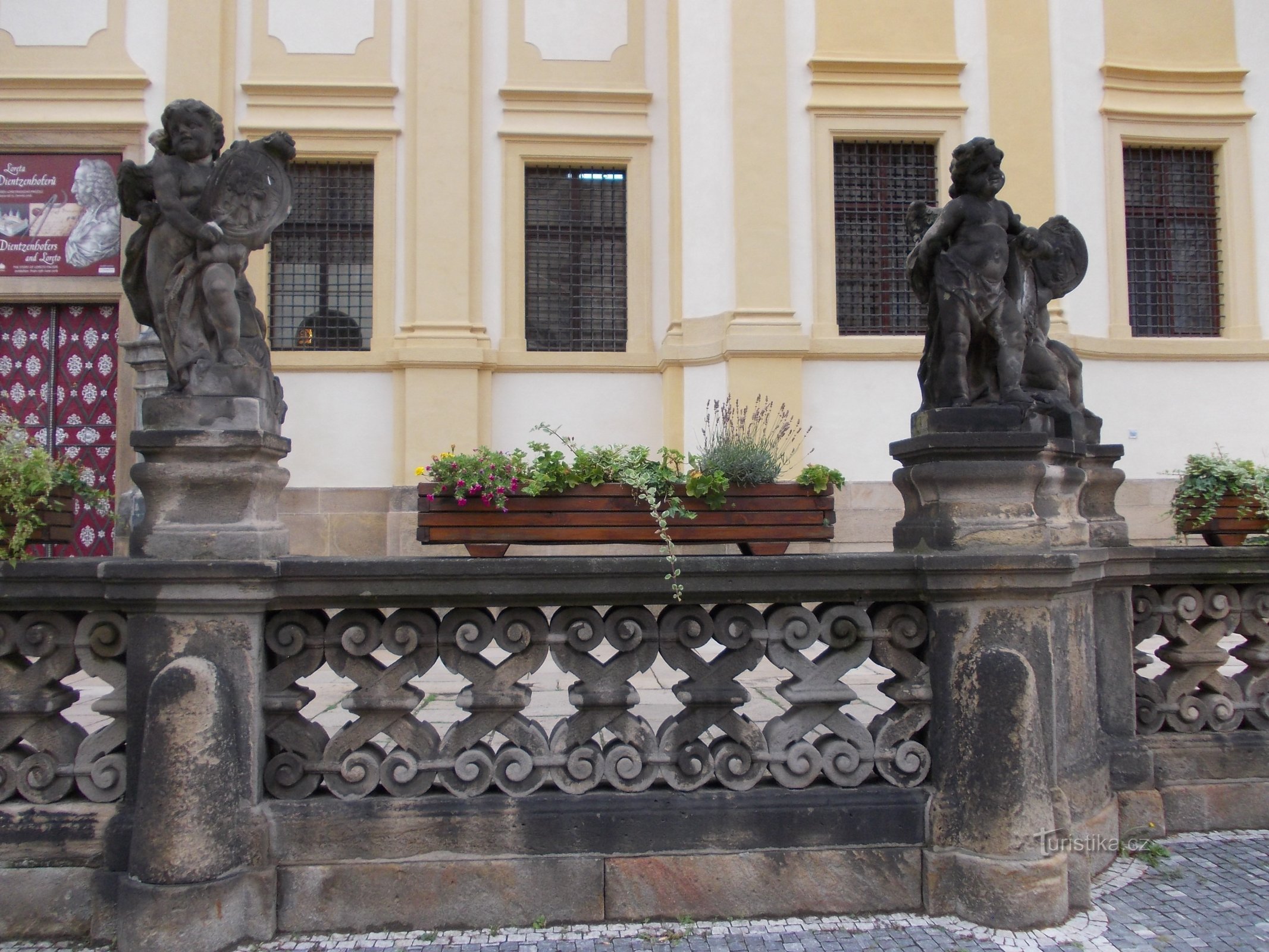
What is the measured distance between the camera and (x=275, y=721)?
312 centimetres

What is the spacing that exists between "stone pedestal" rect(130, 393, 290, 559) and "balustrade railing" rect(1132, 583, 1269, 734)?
3.68 metres

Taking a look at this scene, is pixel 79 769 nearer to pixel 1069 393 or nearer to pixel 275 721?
pixel 275 721

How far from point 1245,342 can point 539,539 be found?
10442 mm

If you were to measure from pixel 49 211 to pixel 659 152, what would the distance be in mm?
7318

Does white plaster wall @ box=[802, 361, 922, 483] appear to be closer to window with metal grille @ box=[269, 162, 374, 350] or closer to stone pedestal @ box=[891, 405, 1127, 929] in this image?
window with metal grille @ box=[269, 162, 374, 350]

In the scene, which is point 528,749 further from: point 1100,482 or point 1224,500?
point 1224,500

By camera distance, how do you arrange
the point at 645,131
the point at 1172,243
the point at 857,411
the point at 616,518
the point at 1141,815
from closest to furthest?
the point at 1141,815 < the point at 616,518 < the point at 857,411 < the point at 645,131 < the point at 1172,243

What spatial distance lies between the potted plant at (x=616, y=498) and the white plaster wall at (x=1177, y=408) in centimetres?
779

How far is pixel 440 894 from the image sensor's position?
301cm

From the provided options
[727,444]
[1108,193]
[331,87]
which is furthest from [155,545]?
[1108,193]

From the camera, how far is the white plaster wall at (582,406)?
35.2 feet

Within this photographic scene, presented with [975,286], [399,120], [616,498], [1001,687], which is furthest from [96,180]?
[1001,687]

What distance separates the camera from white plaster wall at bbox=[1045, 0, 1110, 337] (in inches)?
421

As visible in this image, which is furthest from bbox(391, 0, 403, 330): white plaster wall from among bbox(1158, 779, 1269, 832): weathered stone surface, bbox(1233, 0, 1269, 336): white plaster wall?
bbox(1233, 0, 1269, 336): white plaster wall
